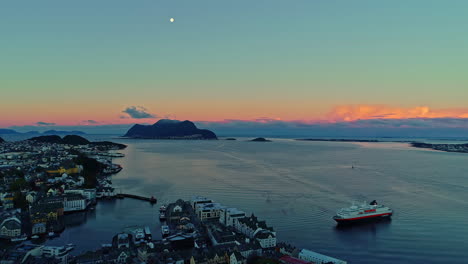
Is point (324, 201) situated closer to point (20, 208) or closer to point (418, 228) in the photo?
point (418, 228)

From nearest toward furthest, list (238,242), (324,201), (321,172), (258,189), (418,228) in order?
(238,242), (418,228), (324,201), (258,189), (321,172)

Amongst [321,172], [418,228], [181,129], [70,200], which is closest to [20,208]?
[70,200]

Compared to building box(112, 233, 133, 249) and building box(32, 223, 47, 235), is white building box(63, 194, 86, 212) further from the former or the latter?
building box(112, 233, 133, 249)

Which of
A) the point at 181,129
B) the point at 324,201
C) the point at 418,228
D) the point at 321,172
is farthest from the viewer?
the point at 181,129

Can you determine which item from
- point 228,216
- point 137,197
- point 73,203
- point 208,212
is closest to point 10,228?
point 73,203

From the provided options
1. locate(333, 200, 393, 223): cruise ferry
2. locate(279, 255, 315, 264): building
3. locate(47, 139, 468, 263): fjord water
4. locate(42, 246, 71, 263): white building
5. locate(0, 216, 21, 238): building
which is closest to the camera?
locate(279, 255, 315, 264): building

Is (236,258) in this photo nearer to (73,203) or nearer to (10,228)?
(10,228)

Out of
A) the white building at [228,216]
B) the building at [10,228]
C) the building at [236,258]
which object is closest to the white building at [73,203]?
the building at [10,228]

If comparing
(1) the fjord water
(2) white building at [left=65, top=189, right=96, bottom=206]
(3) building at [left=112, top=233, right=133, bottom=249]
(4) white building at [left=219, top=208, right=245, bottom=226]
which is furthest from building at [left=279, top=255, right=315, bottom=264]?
(2) white building at [left=65, top=189, right=96, bottom=206]
